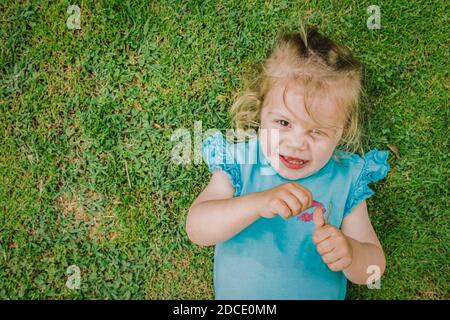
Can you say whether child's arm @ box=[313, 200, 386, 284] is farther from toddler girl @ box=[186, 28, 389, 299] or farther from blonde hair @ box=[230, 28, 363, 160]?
blonde hair @ box=[230, 28, 363, 160]

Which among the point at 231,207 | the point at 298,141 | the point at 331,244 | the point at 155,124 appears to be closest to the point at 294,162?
the point at 298,141

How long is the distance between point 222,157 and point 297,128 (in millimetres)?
488

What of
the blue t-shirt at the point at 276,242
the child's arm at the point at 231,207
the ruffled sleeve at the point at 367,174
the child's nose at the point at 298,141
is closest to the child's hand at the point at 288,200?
the child's arm at the point at 231,207

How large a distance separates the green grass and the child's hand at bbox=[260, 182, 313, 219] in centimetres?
83

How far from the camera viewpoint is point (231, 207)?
198cm

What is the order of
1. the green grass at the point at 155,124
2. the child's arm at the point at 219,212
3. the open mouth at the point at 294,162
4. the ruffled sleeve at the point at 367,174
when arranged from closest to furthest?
the child's arm at the point at 219,212
the open mouth at the point at 294,162
the ruffled sleeve at the point at 367,174
the green grass at the point at 155,124

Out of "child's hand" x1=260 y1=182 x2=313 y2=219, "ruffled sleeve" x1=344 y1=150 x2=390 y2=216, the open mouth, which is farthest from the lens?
"ruffled sleeve" x1=344 y1=150 x2=390 y2=216

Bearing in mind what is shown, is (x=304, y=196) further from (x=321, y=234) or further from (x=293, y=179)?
(x=293, y=179)

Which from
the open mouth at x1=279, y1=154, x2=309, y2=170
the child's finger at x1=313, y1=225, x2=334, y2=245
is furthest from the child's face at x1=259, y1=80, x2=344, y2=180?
the child's finger at x1=313, y1=225, x2=334, y2=245

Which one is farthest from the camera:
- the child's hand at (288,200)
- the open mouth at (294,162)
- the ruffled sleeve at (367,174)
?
the ruffled sleeve at (367,174)

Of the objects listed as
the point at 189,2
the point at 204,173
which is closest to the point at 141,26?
the point at 189,2

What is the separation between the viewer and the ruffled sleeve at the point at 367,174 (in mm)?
2307

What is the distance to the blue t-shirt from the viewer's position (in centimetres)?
220

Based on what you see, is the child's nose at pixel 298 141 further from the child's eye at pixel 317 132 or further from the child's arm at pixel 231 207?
the child's arm at pixel 231 207
